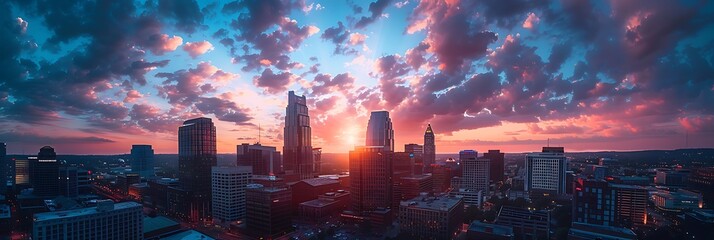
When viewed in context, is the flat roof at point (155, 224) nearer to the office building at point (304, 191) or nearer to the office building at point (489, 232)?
the office building at point (304, 191)

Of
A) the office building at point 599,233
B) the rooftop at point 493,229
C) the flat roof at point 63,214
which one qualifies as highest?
the flat roof at point 63,214

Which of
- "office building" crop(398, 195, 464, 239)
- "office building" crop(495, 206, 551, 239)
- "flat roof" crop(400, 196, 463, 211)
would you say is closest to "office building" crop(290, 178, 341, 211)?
"flat roof" crop(400, 196, 463, 211)

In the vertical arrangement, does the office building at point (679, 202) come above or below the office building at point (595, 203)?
below

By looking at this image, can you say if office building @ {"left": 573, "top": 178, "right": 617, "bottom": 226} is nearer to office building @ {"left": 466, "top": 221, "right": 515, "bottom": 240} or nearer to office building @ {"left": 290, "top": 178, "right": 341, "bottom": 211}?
office building @ {"left": 466, "top": 221, "right": 515, "bottom": 240}

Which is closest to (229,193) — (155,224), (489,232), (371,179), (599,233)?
(155,224)

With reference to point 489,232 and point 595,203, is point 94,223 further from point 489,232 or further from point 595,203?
point 595,203

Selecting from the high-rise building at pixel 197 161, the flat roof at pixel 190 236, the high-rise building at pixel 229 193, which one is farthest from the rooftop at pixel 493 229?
the high-rise building at pixel 197 161
